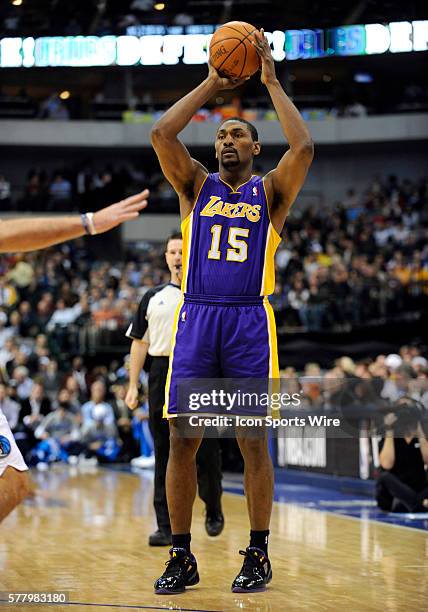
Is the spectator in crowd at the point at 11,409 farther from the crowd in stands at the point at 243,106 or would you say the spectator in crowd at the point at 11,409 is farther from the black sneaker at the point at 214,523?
the crowd in stands at the point at 243,106

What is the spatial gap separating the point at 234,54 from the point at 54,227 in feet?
6.67

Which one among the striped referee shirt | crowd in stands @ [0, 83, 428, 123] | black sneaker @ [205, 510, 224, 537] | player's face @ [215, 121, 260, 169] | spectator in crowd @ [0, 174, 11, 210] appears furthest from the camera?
crowd in stands @ [0, 83, 428, 123]

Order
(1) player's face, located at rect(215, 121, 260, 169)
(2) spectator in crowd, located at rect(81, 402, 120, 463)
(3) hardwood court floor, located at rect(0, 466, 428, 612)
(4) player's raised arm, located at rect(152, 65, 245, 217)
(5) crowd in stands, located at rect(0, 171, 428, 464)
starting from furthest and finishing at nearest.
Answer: (2) spectator in crowd, located at rect(81, 402, 120, 463)
(5) crowd in stands, located at rect(0, 171, 428, 464)
(1) player's face, located at rect(215, 121, 260, 169)
(4) player's raised arm, located at rect(152, 65, 245, 217)
(3) hardwood court floor, located at rect(0, 466, 428, 612)

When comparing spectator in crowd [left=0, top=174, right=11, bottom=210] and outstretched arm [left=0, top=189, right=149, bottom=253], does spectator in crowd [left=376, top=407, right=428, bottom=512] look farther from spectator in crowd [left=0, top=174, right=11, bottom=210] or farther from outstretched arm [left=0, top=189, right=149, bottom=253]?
spectator in crowd [left=0, top=174, right=11, bottom=210]

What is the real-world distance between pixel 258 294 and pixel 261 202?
1.75ft

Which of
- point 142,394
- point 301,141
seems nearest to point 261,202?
point 301,141

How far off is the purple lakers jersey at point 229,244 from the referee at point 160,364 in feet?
5.86

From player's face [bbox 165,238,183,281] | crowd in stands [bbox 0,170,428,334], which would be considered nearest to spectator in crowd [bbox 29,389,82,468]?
crowd in stands [bbox 0,170,428,334]

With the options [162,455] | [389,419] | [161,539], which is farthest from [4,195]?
[161,539]

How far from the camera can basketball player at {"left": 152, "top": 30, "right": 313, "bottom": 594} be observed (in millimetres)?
5781

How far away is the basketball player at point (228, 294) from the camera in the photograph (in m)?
5.78

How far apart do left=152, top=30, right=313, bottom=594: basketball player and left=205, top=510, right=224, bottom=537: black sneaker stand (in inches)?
95.4

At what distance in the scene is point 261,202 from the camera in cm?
592

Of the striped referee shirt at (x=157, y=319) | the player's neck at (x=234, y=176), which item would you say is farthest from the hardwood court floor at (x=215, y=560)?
the player's neck at (x=234, y=176)
